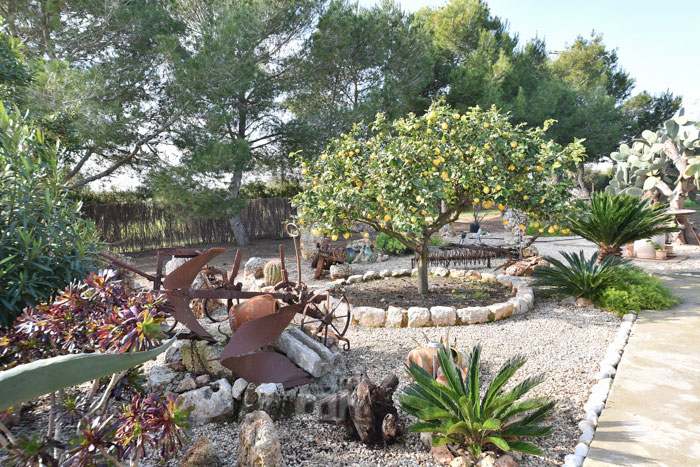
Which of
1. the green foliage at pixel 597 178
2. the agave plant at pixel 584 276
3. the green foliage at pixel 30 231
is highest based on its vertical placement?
the green foliage at pixel 597 178

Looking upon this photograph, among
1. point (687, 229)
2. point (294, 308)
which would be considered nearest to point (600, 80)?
point (687, 229)

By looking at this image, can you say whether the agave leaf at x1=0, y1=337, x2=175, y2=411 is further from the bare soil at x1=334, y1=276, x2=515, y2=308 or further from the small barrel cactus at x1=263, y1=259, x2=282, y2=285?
the small barrel cactus at x1=263, y1=259, x2=282, y2=285

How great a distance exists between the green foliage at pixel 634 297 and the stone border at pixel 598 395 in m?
0.54

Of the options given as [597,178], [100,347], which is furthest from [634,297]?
[597,178]

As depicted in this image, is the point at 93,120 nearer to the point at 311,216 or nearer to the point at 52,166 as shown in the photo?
the point at 311,216

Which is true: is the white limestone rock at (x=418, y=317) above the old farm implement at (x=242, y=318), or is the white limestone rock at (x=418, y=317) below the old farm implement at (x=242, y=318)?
below

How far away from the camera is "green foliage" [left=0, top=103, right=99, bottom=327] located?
1.96m

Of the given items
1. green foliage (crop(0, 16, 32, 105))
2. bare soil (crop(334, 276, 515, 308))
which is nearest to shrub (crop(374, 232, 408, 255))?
bare soil (crop(334, 276, 515, 308))

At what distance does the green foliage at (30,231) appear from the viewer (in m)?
1.96

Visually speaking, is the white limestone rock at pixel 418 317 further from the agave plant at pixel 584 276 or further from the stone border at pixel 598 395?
the agave plant at pixel 584 276

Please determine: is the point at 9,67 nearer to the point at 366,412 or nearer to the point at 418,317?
the point at 366,412

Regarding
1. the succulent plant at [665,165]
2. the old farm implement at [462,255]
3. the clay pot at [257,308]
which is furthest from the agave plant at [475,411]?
the succulent plant at [665,165]

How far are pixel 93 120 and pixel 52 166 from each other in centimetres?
674

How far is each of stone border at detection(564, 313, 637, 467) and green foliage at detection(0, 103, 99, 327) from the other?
9.72 ft
